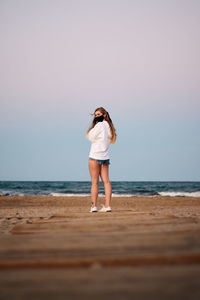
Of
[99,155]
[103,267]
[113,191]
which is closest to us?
[103,267]

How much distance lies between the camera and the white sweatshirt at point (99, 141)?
16.3ft

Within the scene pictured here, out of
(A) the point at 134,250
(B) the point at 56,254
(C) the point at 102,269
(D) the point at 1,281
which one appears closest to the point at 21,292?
(D) the point at 1,281

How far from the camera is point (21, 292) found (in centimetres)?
92

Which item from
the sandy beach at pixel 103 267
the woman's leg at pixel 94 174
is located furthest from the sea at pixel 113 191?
the sandy beach at pixel 103 267

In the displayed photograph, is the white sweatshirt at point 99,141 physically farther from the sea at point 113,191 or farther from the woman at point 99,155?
the sea at point 113,191

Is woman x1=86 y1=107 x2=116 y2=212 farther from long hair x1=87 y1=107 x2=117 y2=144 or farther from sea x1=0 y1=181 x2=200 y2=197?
sea x1=0 y1=181 x2=200 y2=197

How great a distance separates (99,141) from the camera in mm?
5004

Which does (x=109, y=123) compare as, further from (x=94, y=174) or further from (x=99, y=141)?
(x=94, y=174)

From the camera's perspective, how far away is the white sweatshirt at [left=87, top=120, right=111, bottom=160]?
4977 mm

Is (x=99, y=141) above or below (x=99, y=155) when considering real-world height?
above

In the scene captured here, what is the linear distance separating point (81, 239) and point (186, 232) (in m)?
0.69

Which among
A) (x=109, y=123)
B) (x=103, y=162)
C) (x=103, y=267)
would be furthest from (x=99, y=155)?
(x=103, y=267)

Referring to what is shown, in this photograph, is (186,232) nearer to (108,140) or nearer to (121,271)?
(121,271)

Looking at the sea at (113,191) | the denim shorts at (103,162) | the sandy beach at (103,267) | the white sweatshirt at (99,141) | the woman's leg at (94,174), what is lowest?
the sea at (113,191)
